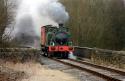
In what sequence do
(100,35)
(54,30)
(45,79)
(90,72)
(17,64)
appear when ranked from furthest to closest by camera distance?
(100,35)
(54,30)
(17,64)
(90,72)
(45,79)

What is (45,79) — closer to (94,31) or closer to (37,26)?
(37,26)

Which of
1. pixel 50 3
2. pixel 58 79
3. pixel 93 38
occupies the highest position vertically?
pixel 50 3

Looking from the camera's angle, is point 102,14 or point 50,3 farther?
point 102,14

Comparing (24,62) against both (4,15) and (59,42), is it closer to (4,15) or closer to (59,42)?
(4,15)

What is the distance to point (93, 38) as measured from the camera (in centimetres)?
4884

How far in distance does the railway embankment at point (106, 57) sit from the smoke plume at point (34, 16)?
5568 millimetres

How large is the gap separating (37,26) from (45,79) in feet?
93.1

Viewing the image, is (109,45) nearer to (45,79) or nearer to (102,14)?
(102,14)

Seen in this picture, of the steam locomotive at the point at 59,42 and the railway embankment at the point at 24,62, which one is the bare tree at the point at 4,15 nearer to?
the railway embankment at the point at 24,62

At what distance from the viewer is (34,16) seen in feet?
135

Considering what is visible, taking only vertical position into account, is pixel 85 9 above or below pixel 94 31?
above

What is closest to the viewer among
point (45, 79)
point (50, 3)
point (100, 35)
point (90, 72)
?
point (45, 79)

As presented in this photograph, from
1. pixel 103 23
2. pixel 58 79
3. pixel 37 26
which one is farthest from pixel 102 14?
pixel 58 79

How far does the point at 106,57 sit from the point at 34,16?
55.5 feet
